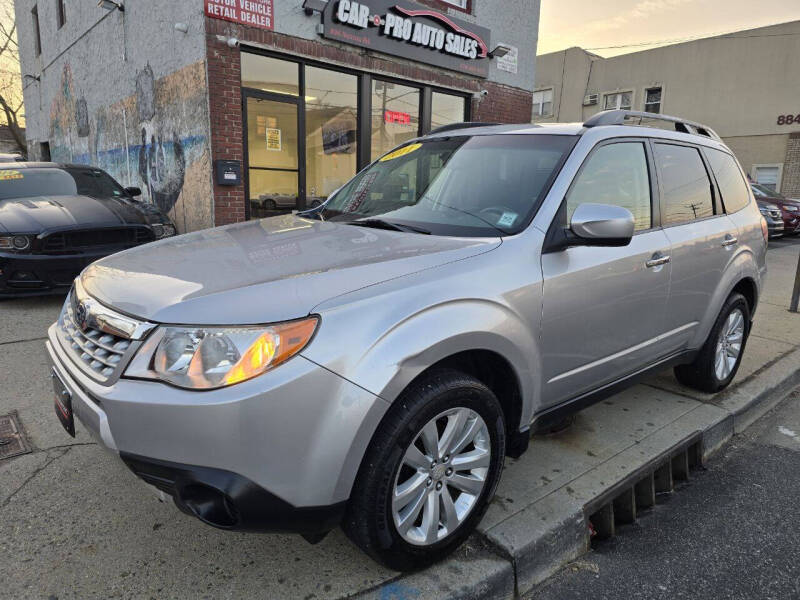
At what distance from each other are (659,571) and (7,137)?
3705 cm

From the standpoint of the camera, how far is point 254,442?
1637 millimetres

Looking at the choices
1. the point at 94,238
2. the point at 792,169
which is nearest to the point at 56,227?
the point at 94,238

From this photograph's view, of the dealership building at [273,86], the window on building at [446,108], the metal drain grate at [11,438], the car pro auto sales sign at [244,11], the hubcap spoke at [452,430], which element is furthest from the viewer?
the window on building at [446,108]

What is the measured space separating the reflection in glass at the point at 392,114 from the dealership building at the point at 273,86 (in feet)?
0.09

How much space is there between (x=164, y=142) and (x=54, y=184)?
2.74 m

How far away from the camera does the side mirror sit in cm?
234

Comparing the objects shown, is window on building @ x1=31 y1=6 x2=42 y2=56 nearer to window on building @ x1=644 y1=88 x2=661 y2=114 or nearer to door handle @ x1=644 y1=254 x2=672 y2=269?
door handle @ x1=644 y1=254 x2=672 y2=269

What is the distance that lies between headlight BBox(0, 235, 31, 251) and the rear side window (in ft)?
18.9

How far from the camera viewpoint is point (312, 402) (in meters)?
1.67

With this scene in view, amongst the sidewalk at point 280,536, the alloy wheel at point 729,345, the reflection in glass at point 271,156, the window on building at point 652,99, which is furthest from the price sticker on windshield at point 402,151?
the window on building at point 652,99

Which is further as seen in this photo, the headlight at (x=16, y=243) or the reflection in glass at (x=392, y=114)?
the reflection in glass at (x=392, y=114)

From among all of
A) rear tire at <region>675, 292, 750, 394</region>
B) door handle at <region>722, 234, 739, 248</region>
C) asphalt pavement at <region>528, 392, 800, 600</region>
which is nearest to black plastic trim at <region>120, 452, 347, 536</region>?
asphalt pavement at <region>528, 392, 800, 600</region>

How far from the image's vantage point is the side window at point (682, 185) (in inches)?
126

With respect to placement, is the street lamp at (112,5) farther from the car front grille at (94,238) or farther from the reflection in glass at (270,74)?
the car front grille at (94,238)
